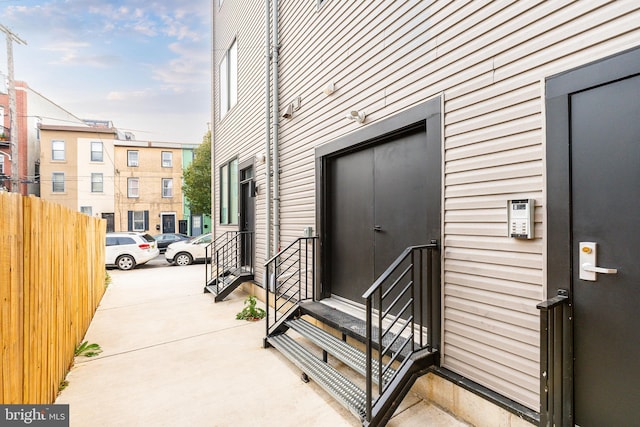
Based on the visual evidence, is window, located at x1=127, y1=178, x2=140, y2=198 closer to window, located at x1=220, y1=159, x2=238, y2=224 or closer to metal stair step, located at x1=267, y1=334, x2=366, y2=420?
window, located at x1=220, y1=159, x2=238, y2=224

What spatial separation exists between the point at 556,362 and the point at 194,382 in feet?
9.24

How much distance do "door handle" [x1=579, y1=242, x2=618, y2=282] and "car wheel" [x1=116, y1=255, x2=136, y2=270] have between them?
39.0 ft

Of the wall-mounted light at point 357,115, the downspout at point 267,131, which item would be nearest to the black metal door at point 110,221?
the downspout at point 267,131

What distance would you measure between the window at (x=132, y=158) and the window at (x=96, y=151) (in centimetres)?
149

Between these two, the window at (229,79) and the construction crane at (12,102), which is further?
the construction crane at (12,102)

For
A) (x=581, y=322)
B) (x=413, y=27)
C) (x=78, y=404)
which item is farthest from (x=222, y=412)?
(x=413, y=27)

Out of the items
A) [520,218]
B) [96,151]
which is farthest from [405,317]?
[96,151]

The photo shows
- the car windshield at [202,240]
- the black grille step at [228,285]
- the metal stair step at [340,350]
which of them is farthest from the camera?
the car windshield at [202,240]

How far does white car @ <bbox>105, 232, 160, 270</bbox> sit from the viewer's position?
34.7 feet

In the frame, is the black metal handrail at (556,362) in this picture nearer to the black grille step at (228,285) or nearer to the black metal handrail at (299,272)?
the black metal handrail at (299,272)

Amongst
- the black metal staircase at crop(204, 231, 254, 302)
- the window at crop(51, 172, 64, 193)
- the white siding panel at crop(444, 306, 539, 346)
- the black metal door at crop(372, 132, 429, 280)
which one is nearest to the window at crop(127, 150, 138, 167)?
the window at crop(51, 172, 64, 193)

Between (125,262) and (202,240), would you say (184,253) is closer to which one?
(202,240)

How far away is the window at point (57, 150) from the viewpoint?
59.9ft

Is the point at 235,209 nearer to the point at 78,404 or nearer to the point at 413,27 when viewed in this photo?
the point at 78,404
